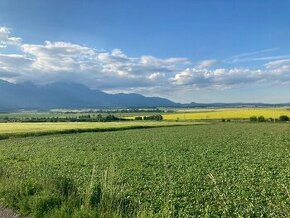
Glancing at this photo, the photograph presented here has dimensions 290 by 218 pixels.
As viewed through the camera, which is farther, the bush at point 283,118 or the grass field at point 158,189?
the bush at point 283,118

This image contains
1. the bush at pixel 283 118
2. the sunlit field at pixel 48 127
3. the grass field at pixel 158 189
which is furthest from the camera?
the bush at pixel 283 118

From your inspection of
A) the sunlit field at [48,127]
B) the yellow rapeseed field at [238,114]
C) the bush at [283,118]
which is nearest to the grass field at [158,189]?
the sunlit field at [48,127]

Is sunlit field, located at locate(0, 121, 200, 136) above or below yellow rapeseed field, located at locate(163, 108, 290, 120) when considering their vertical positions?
below

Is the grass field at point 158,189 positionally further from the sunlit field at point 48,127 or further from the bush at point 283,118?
the bush at point 283,118

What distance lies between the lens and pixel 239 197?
49.4ft

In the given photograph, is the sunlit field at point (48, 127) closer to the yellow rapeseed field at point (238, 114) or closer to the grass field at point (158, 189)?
the grass field at point (158, 189)

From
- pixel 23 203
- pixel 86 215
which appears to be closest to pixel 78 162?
pixel 23 203

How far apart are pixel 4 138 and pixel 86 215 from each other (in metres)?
54.2

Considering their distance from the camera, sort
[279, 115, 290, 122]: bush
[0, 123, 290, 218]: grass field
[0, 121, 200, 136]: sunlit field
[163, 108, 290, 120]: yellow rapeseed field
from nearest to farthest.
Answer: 1. [0, 123, 290, 218]: grass field
2. [0, 121, 200, 136]: sunlit field
3. [279, 115, 290, 122]: bush
4. [163, 108, 290, 120]: yellow rapeseed field

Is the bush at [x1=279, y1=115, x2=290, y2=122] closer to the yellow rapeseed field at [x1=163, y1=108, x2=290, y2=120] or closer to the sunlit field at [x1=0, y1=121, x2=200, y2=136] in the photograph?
the yellow rapeseed field at [x1=163, y1=108, x2=290, y2=120]

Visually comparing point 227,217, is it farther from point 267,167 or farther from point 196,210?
point 267,167

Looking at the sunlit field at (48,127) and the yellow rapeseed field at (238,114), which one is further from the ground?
the yellow rapeseed field at (238,114)

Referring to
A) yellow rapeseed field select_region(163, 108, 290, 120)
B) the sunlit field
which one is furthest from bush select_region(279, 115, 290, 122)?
the sunlit field

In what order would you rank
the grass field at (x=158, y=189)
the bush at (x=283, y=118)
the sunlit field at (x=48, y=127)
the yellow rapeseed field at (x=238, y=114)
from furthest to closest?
the yellow rapeseed field at (x=238, y=114), the bush at (x=283, y=118), the sunlit field at (x=48, y=127), the grass field at (x=158, y=189)
